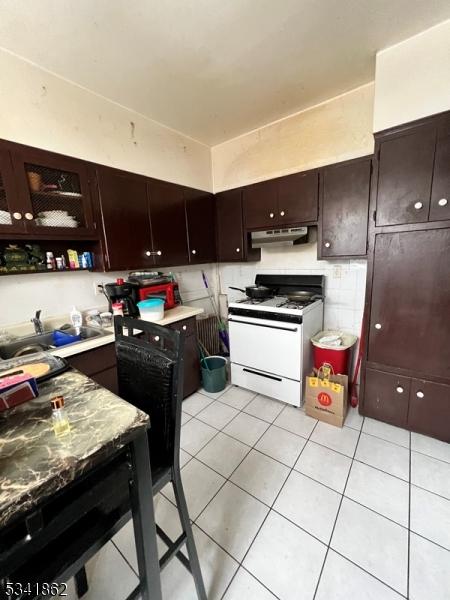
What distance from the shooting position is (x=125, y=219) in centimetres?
207

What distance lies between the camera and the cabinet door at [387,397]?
1.84 m

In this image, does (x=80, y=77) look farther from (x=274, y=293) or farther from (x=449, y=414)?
(x=449, y=414)

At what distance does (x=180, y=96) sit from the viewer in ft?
6.62

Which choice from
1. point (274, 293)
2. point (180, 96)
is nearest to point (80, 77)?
point (180, 96)

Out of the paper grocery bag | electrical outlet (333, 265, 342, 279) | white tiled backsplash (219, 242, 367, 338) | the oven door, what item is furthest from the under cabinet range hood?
the paper grocery bag

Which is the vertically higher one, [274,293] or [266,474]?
[274,293]

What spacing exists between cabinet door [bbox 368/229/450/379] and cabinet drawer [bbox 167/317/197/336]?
147 centimetres

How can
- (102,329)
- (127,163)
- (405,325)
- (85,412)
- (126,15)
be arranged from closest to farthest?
(85,412) < (126,15) < (405,325) < (102,329) < (127,163)

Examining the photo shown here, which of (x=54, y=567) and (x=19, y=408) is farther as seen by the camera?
(x=19, y=408)

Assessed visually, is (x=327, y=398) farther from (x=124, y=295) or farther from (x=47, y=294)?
(x=47, y=294)

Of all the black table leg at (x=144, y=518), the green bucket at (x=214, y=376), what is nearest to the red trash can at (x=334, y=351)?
the green bucket at (x=214, y=376)

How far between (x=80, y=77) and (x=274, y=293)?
92.2 inches

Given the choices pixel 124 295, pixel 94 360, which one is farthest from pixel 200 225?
pixel 94 360

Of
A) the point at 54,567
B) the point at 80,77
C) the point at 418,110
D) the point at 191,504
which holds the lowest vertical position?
the point at 191,504
